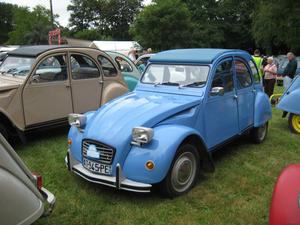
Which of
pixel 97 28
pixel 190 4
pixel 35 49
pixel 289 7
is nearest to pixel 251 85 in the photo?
pixel 35 49

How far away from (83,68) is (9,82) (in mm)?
1604

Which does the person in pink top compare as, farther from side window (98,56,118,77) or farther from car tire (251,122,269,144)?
side window (98,56,118,77)

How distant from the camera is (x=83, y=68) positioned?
7527mm

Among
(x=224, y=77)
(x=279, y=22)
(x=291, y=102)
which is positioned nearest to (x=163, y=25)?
(x=279, y=22)

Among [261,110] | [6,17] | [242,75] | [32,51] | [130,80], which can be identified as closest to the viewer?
[242,75]

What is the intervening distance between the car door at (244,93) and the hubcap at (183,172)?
1712 millimetres

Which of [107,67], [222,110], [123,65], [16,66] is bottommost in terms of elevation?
[222,110]

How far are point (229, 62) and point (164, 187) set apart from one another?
8.49ft

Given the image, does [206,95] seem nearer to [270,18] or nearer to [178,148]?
[178,148]

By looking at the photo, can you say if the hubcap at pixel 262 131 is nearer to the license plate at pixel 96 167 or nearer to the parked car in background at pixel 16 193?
the license plate at pixel 96 167

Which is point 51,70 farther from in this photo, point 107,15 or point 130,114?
point 107,15

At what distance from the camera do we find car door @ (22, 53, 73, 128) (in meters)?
6.53

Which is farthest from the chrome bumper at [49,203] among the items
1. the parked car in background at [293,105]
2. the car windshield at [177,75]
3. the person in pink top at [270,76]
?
the person in pink top at [270,76]

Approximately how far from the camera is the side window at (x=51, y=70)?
22.0 feet
